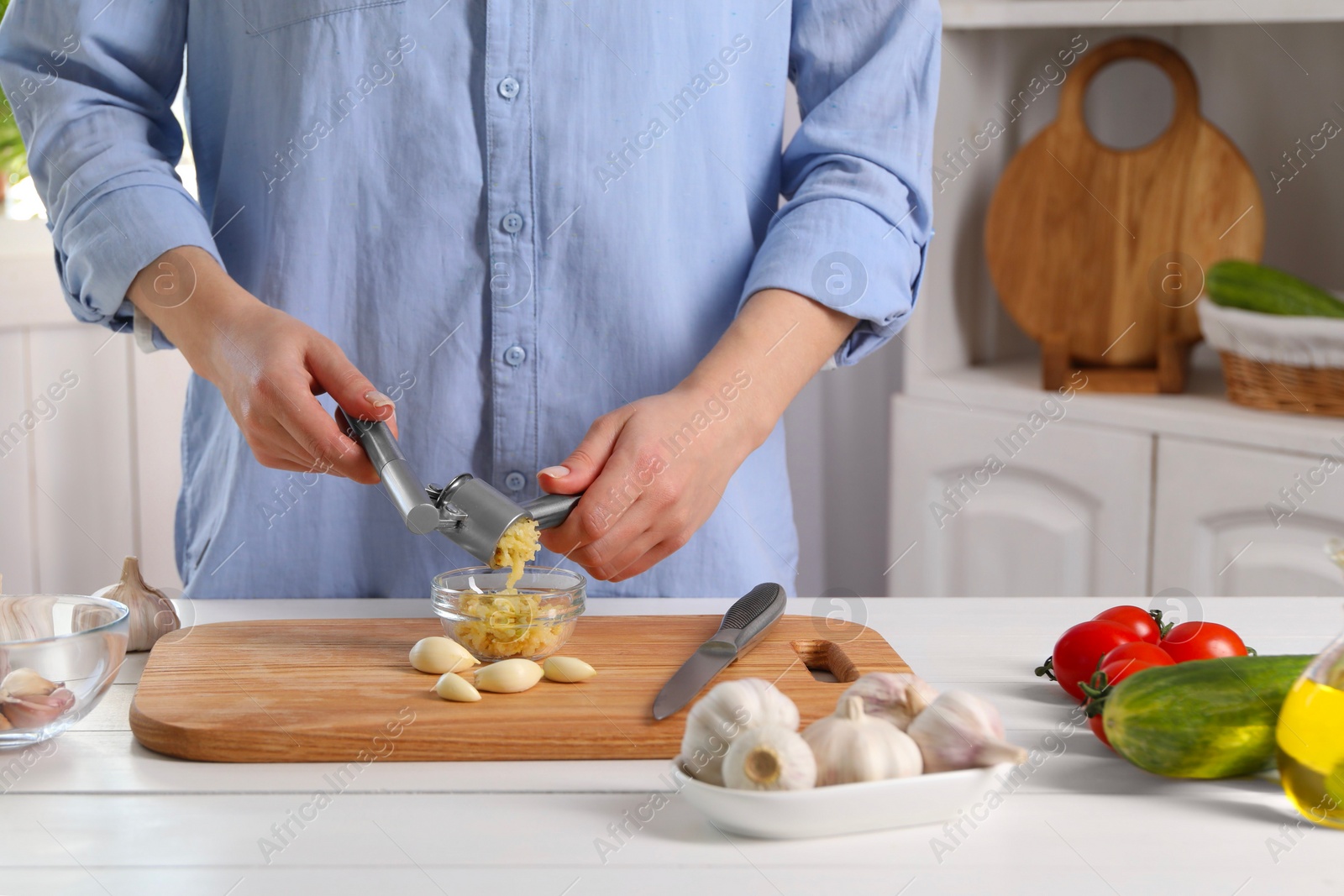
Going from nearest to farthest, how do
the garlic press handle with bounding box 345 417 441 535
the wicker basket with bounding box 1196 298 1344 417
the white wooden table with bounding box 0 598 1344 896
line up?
the white wooden table with bounding box 0 598 1344 896 < the garlic press handle with bounding box 345 417 441 535 < the wicker basket with bounding box 1196 298 1344 417

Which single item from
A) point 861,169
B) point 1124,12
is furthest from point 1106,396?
point 861,169

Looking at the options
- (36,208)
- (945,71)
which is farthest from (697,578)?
(36,208)

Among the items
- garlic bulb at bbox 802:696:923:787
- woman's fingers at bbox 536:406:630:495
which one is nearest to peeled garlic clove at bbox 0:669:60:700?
woman's fingers at bbox 536:406:630:495

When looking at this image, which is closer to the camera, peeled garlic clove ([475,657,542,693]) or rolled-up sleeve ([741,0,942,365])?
peeled garlic clove ([475,657,542,693])

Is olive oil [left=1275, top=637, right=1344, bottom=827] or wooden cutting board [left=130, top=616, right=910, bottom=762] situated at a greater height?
olive oil [left=1275, top=637, right=1344, bottom=827]

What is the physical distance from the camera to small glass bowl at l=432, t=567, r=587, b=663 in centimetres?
80

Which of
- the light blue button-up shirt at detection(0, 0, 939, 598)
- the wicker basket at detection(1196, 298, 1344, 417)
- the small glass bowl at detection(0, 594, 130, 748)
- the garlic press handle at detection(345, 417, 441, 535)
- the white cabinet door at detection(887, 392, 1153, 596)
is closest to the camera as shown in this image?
the small glass bowl at detection(0, 594, 130, 748)

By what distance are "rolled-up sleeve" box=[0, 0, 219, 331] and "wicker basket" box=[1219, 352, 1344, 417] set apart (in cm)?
125

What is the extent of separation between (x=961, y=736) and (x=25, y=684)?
0.49 metres

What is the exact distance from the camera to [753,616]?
852 mm

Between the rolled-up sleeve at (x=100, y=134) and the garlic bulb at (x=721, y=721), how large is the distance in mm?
582

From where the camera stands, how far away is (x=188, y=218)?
37.9 inches

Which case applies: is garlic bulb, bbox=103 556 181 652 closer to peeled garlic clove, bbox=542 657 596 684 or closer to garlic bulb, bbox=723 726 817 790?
peeled garlic clove, bbox=542 657 596 684

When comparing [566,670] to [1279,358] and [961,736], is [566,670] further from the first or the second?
[1279,358]
